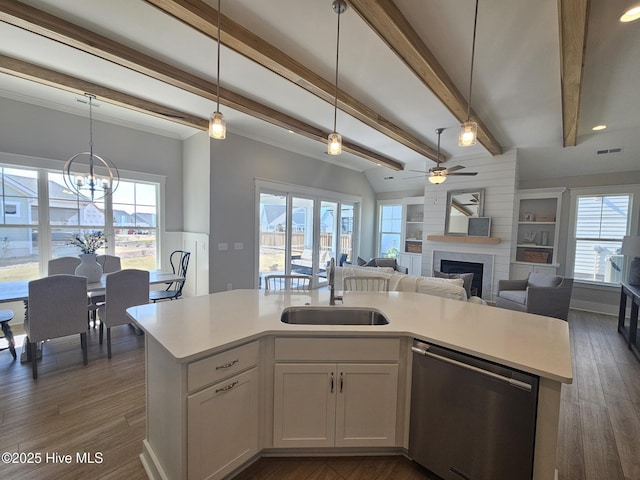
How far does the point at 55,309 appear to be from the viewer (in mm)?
2680

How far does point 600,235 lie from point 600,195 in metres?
0.75

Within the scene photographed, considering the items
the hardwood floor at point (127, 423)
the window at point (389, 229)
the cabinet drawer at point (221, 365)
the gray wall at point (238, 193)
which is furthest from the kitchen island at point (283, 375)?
the window at point (389, 229)

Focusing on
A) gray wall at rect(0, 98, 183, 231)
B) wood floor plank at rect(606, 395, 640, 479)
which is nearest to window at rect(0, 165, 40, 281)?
gray wall at rect(0, 98, 183, 231)

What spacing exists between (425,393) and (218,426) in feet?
3.80

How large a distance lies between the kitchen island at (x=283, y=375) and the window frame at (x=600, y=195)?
495 centimetres

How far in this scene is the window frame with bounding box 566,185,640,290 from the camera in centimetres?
489

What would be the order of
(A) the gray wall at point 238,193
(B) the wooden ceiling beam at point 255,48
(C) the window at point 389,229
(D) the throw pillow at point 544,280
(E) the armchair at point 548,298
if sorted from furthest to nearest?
(C) the window at point 389,229
(A) the gray wall at point 238,193
(D) the throw pillow at point 544,280
(E) the armchair at point 548,298
(B) the wooden ceiling beam at point 255,48

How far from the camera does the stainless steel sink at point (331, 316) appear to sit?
2.05m

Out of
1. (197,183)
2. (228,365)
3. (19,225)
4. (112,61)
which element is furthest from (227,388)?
(19,225)

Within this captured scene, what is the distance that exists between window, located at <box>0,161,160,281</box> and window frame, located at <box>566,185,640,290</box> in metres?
7.96

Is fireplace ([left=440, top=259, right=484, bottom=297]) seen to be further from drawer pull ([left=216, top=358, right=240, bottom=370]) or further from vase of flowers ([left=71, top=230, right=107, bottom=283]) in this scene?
vase of flowers ([left=71, top=230, right=107, bottom=283])

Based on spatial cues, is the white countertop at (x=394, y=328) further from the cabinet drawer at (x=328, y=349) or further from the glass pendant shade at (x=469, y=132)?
the glass pendant shade at (x=469, y=132)

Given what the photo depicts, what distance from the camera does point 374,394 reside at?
5.57 ft

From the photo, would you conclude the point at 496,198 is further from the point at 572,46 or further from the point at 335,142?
the point at 335,142
